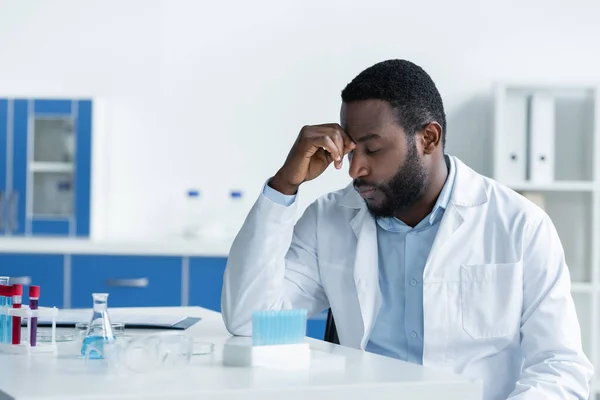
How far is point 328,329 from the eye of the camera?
1941 mm

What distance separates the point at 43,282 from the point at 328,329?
1.97 m

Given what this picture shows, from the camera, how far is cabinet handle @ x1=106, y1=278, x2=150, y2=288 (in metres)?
3.54

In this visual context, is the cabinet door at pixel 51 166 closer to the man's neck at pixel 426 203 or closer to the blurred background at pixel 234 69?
the blurred background at pixel 234 69

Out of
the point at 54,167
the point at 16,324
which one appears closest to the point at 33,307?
the point at 16,324

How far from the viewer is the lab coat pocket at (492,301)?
5.66 feet

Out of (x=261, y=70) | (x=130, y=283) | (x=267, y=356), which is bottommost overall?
(x=130, y=283)

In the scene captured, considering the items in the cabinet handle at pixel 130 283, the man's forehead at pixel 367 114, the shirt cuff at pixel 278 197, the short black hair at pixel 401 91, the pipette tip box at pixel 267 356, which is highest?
the short black hair at pixel 401 91

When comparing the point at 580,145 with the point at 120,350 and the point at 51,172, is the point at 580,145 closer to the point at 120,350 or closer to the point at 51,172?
the point at 51,172

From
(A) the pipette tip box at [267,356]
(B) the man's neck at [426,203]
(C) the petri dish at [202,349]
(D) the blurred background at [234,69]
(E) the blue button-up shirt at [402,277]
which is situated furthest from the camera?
(D) the blurred background at [234,69]

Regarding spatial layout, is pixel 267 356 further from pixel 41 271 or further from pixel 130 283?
pixel 41 271

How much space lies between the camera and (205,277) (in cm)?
356

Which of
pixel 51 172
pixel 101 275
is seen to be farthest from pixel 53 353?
pixel 51 172

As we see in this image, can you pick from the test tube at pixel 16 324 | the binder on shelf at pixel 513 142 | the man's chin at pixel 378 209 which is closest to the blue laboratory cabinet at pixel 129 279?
the binder on shelf at pixel 513 142

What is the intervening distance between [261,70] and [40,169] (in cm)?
106
